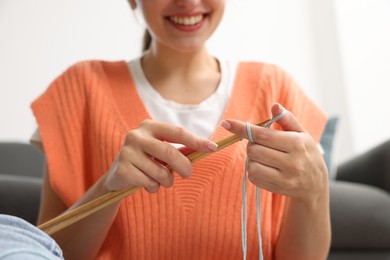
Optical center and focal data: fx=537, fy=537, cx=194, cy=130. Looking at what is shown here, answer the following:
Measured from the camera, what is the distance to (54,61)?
224 centimetres

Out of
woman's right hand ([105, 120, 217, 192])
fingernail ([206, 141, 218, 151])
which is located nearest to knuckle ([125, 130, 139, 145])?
woman's right hand ([105, 120, 217, 192])

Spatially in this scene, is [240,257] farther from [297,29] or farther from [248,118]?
[297,29]

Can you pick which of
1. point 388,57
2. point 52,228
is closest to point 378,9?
point 388,57

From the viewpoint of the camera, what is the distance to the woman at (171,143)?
84 cm

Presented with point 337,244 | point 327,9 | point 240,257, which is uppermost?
point 327,9

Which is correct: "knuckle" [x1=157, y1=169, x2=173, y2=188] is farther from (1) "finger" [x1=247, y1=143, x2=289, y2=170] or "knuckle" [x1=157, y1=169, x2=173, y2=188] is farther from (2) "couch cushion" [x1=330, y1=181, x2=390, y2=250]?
(2) "couch cushion" [x1=330, y1=181, x2=390, y2=250]

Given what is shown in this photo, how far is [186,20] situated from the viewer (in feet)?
2.97

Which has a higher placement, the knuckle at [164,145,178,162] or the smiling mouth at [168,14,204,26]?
the smiling mouth at [168,14,204,26]

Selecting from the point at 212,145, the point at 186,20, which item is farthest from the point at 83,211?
the point at 186,20

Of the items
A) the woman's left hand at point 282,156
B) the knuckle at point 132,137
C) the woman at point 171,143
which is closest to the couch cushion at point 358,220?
the woman at point 171,143

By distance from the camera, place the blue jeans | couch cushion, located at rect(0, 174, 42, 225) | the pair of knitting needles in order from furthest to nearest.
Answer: couch cushion, located at rect(0, 174, 42, 225), the pair of knitting needles, the blue jeans

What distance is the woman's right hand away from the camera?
0.67 meters

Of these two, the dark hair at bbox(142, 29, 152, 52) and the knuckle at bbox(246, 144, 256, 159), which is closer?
the knuckle at bbox(246, 144, 256, 159)

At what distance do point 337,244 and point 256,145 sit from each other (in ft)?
2.05
